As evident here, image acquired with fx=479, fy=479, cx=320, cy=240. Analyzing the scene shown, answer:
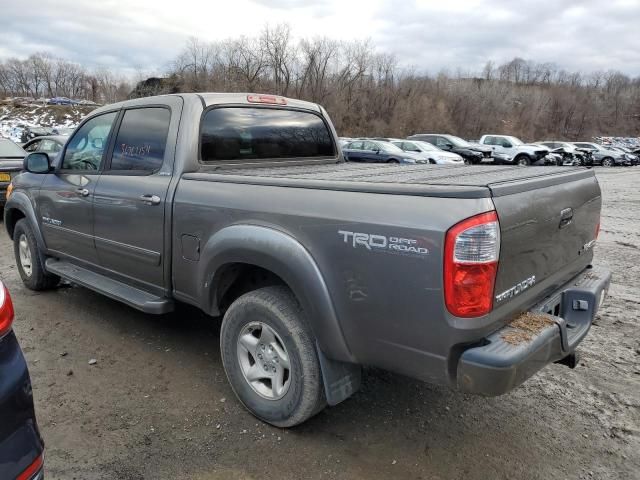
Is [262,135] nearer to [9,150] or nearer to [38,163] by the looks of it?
[38,163]

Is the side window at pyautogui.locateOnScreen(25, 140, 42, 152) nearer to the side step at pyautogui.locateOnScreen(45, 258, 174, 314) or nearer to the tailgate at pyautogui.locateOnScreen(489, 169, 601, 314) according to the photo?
the side step at pyautogui.locateOnScreen(45, 258, 174, 314)

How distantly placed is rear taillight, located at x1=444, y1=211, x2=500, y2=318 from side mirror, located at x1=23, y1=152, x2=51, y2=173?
12.8 ft

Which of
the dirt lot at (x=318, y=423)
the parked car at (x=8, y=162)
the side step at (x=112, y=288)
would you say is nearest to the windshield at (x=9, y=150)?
the parked car at (x=8, y=162)

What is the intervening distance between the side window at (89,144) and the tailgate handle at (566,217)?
11.2 feet

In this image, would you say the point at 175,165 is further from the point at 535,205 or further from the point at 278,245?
the point at 535,205

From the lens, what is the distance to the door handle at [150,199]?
3.25 metres

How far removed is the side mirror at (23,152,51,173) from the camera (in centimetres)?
433

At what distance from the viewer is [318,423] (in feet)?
9.63

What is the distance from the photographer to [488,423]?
293cm

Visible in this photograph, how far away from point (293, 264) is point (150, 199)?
140 cm

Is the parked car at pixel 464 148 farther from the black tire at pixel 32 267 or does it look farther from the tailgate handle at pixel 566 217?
the tailgate handle at pixel 566 217

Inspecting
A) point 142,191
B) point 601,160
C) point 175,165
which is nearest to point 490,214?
point 175,165

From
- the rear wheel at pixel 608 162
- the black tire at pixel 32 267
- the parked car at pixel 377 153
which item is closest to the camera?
the black tire at pixel 32 267

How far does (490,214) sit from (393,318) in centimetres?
62
